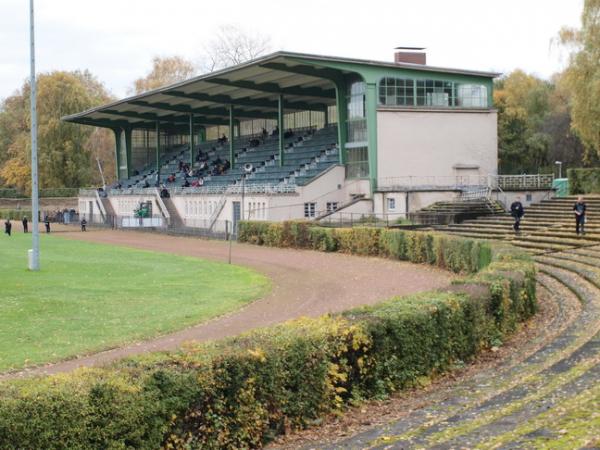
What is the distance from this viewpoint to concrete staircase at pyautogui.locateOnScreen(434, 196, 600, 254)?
97.7ft

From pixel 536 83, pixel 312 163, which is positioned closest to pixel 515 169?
pixel 536 83

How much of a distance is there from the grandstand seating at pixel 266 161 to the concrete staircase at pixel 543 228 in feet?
54.8

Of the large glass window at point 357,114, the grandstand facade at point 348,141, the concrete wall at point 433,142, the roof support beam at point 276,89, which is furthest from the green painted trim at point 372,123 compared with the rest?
the roof support beam at point 276,89

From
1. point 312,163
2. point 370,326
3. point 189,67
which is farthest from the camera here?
point 189,67

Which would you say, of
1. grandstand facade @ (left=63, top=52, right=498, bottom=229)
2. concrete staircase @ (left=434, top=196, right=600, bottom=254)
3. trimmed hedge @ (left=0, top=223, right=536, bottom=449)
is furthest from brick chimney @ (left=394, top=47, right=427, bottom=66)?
trimmed hedge @ (left=0, top=223, right=536, bottom=449)

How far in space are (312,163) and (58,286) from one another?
110 ft

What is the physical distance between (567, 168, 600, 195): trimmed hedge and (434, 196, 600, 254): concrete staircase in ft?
14.0

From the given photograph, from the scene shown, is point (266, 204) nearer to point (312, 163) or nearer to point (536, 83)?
point (312, 163)

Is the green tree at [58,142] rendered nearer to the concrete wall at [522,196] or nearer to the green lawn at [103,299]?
the green lawn at [103,299]

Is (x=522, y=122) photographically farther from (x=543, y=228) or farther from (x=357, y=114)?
(x=543, y=228)

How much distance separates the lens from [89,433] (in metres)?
8.02

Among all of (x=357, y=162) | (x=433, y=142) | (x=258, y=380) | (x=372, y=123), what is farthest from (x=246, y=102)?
(x=258, y=380)

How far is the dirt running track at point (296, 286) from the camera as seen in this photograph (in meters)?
16.9

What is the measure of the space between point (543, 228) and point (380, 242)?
737 cm
